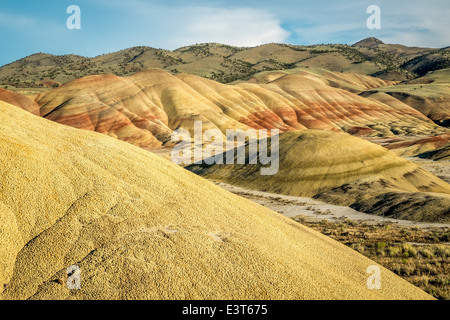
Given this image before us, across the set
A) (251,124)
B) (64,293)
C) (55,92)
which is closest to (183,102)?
(251,124)

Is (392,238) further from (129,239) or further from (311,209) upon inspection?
(129,239)

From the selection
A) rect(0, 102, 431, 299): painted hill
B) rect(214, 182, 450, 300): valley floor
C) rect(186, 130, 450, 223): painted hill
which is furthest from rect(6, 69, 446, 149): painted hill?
rect(0, 102, 431, 299): painted hill

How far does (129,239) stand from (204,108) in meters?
98.2

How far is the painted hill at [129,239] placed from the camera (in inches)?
334

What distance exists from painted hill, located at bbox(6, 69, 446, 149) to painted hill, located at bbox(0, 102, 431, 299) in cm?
6875

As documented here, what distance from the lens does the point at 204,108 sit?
106 m

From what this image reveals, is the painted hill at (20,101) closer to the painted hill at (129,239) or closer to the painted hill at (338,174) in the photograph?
the painted hill at (338,174)

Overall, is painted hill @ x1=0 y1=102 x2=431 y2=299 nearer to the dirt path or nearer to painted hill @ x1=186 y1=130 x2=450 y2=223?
the dirt path

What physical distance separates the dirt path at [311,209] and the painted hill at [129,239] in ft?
58.1

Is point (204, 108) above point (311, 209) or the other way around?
above

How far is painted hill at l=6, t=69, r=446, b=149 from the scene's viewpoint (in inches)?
3489

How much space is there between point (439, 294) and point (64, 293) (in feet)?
44.8

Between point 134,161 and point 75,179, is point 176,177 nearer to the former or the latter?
point 134,161

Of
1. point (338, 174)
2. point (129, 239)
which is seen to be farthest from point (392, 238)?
point (338, 174)
